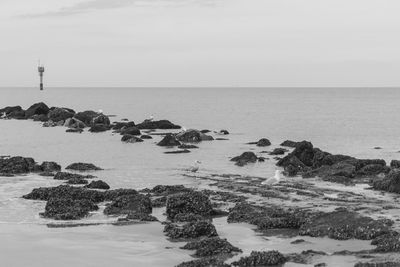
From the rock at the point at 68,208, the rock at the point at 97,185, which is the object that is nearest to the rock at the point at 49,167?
the rock at the point at 97,185

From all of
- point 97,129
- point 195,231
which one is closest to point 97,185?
point 195,231

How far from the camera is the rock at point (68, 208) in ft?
60.1

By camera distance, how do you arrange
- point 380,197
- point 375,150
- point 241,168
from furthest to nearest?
point 375,150 < point 241,168 < point 380,197

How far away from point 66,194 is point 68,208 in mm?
2454

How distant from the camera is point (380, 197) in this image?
73.5ft

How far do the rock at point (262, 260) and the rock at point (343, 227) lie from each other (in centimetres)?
268

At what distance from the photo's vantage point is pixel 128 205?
1945 cm

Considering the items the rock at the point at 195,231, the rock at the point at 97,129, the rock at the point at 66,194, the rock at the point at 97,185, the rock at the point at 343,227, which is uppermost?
the rock at the point at 343,227

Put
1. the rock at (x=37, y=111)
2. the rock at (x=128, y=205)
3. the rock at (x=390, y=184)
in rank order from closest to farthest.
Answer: the rock at (x=128, y=205) < the rock at (x=390, y=184) < the rock at (x=37, y=111)

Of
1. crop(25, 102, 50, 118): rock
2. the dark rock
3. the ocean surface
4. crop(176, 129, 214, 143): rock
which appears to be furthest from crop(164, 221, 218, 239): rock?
crop(25, 102, 50, 118): rock

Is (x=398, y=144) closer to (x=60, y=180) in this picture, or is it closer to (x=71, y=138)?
(x=71, y=138)

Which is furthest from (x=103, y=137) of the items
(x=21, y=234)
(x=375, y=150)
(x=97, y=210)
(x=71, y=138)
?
(x=21, y=234)

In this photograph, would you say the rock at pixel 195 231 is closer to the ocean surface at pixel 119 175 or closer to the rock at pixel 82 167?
the ocean surface at pixel 119 175

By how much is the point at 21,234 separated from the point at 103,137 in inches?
1427
